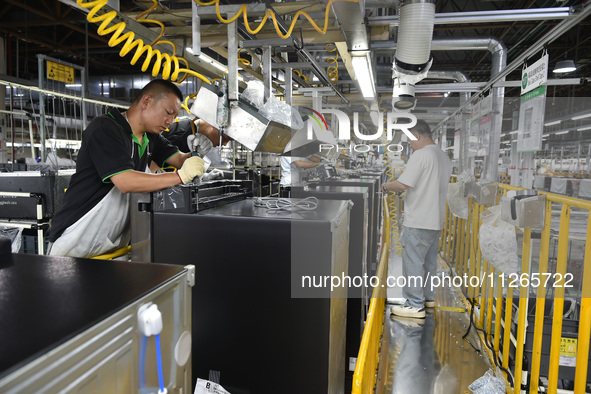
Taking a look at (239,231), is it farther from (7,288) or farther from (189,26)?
(189,26)

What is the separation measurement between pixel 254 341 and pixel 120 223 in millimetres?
816

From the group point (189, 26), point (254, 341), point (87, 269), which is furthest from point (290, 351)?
point (189, 26)

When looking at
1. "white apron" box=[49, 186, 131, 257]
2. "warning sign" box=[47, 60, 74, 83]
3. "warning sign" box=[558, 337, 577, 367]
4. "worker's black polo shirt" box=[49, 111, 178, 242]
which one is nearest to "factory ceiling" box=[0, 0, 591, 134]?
"worker's black polo shirt" box=[49, 111, 178, 242]

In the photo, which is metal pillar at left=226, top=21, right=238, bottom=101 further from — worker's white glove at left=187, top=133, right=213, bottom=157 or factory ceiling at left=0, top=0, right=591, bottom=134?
worker's white glove at left=187, top=133, right=213, bottom=157

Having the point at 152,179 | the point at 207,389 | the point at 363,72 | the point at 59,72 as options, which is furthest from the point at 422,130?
the point at 59,72

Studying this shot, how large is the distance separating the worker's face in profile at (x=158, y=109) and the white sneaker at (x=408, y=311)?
108 inches

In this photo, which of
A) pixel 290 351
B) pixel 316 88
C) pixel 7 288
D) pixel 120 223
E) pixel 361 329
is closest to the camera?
pixel 7 288

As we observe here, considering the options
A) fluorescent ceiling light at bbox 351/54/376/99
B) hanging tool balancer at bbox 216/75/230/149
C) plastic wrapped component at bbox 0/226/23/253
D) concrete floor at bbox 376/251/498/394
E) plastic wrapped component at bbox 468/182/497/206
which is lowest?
concrete floor at bbox 376/251/498/394

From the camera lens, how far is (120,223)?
1.70m

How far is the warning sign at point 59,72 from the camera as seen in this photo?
4656 mm

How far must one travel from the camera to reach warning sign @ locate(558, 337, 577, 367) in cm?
225

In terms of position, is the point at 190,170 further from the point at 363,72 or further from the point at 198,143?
the point at 363,72

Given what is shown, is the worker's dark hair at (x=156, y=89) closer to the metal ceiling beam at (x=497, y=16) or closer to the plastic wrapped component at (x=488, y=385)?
the metal ceiling beam at (x=497, y=16)

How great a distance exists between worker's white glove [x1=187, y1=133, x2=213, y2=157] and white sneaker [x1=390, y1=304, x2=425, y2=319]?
2650 mm
